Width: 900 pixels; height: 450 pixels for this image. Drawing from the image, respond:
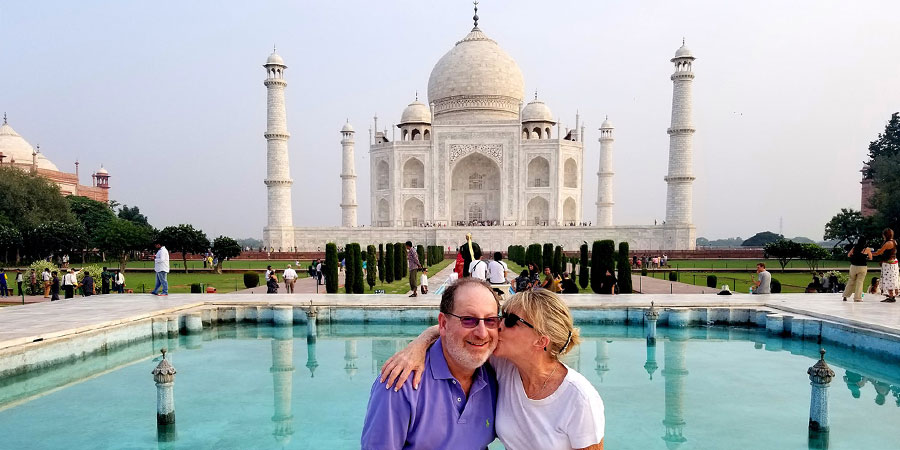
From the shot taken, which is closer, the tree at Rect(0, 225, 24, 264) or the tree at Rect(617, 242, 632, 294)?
the tree at Rect(617, 242, 632, 294)

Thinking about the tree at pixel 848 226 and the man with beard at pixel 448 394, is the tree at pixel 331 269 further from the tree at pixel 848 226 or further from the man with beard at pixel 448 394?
the tree at pixel 848 226

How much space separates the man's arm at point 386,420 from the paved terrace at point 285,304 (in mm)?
6289

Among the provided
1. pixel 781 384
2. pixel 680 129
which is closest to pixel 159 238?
pixel 781 384

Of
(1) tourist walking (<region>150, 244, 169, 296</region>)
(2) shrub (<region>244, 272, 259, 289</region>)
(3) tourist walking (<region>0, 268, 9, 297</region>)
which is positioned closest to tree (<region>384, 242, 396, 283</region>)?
(2) shrub (<region>244, 272, 259, 289</region>)

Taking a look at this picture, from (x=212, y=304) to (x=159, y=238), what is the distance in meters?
14.6

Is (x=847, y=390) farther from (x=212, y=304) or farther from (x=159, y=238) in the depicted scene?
(x=159, y=238)

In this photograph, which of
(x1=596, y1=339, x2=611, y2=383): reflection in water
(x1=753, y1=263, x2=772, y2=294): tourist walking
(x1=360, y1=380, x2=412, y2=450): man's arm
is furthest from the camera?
Answer: (x1=753, y1=263, x2=772, y2=294): tourist walking

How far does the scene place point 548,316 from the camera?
66.9 inches

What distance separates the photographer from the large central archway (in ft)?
128

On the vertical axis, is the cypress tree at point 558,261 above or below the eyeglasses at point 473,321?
below

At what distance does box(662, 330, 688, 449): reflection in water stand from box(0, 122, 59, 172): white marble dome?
155ft

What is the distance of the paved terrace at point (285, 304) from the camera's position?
706 centimetres

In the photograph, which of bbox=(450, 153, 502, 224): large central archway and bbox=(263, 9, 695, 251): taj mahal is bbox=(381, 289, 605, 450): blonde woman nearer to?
bbox=(263, 9, 695, 251): taj mahal

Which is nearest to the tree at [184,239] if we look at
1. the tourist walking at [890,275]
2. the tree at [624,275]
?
the tree at [624,275]
